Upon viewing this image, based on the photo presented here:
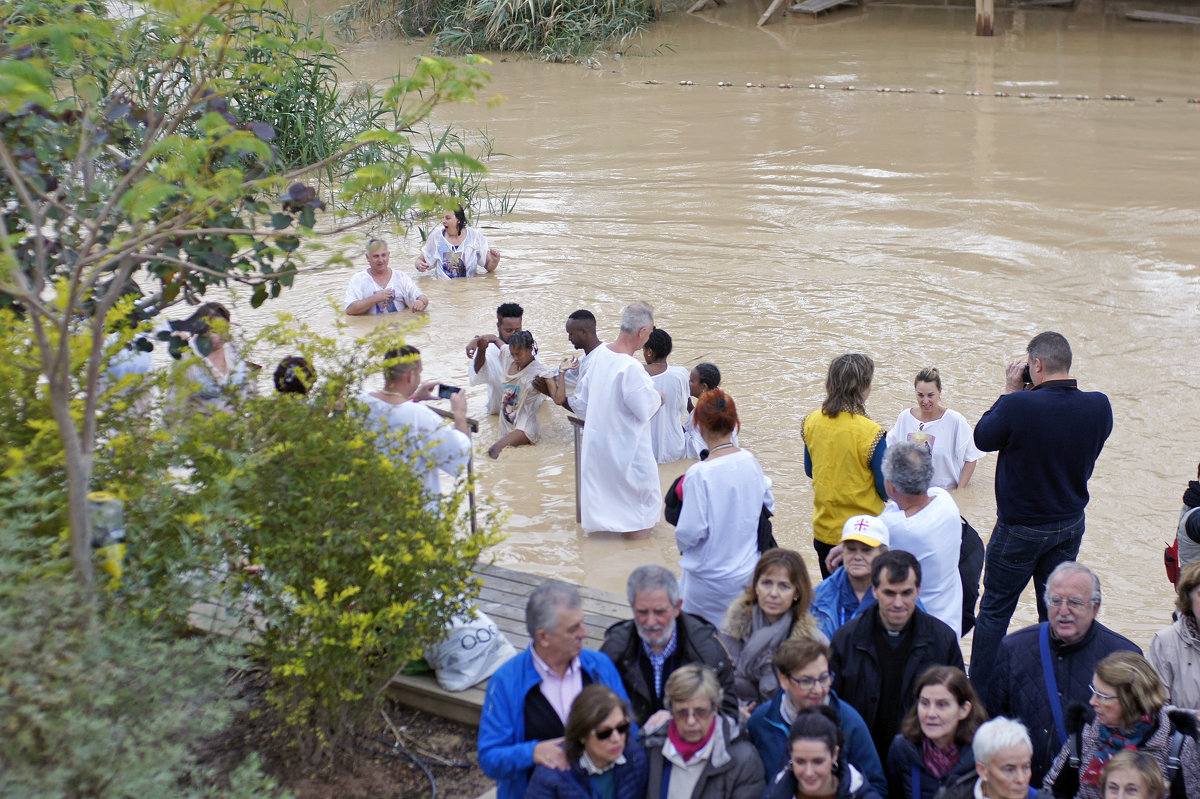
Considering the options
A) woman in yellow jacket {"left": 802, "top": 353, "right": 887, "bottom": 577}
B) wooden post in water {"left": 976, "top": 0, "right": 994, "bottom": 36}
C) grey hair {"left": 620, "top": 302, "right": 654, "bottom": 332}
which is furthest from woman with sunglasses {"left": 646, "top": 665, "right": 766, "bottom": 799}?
wooden post in water {"left": 976, "top": 0, "right": 994, "bottom": 36}

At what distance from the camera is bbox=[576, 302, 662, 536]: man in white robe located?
22.3 feet

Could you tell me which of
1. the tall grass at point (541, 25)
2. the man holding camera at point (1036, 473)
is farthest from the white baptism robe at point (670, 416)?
the tall grass at point (541, 25)

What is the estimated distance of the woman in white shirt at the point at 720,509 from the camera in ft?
16.9

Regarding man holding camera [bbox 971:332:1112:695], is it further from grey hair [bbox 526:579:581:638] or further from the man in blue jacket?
grey hair [bbox 526:579:581:638]

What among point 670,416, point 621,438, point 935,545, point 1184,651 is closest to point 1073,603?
point 1184,651

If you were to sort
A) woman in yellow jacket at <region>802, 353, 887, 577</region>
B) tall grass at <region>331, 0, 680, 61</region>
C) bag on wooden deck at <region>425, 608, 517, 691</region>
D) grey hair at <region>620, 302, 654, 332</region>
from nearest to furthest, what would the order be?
bag on wooden deck at <region>425, 608, 517, 691</region>
woman in yellow jacket at <region>802, 353, 887, 577</region>
grey hair at <region>620, 302, 654, 332</region>
tall grass at <region>331, 0, 680, 61</region>

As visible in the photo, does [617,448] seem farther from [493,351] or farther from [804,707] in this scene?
[804,707]

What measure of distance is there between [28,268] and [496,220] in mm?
9937

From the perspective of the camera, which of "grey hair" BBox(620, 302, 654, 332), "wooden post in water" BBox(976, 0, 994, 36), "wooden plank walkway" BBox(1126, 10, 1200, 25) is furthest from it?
"wooden post in water" BBox(976, 0, 994, 36)

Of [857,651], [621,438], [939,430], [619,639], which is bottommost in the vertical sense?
[939,430]

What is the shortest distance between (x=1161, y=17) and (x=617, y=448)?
2056 cm

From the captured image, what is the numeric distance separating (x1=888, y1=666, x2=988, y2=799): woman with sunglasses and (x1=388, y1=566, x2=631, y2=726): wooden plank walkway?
60.4 inches

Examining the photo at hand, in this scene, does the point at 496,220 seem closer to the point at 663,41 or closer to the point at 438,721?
the point at 438,721

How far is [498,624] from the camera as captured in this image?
212 inches
